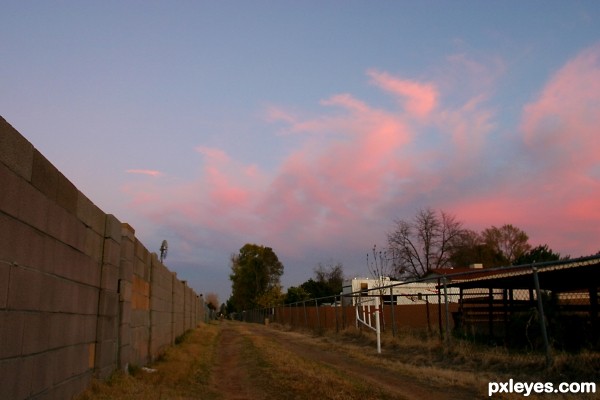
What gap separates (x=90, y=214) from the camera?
7715 mm

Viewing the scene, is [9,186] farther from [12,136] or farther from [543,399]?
[543,399]

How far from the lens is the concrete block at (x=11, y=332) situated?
4.50 metres

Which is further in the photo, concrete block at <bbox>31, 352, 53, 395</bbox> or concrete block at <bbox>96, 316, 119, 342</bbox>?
concrete block at <bbox>96, 316, 119, 342</bbox>

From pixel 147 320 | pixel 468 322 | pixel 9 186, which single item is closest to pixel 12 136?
pixel 9 186

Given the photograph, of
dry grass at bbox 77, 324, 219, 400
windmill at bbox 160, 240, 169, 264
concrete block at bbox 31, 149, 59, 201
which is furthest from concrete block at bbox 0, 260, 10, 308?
windmill at bbox 160, 240, 169, 264

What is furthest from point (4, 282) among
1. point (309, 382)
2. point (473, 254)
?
point (473, 254)

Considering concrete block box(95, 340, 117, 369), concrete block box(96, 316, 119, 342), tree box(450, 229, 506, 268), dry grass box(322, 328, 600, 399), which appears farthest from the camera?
tree box(450, 229, 506, 268)

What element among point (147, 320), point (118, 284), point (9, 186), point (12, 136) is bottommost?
point (147, 320)

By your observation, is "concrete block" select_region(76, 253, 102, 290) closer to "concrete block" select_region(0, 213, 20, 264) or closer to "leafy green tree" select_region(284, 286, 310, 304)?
"concrete block" select_region(0, 213, 20, 264)

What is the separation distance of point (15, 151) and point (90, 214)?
2.91 meters

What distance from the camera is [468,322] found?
19547 millimetres

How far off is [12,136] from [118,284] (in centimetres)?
521

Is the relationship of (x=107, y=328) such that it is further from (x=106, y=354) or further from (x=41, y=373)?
(x=41, y=373)

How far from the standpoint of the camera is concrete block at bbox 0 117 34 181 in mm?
4652
